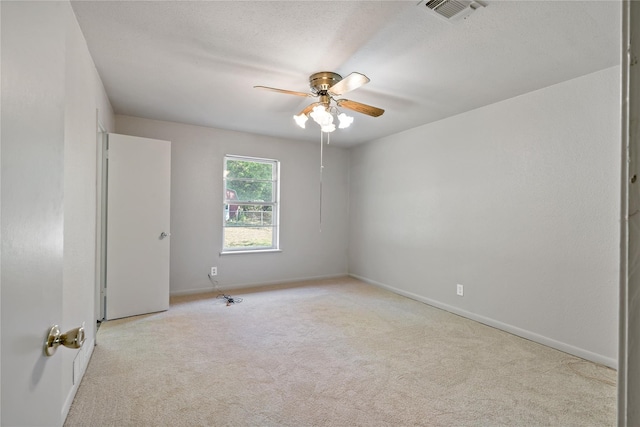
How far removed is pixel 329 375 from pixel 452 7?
2.54m

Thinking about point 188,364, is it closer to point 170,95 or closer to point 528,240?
point 170,95

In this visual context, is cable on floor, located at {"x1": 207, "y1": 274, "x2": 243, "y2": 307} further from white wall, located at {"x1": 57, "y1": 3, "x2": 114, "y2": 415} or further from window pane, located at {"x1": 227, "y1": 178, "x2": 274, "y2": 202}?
white wall, located at {"x1": 57, "y1": 3, "x2": 114, "y2": 415}

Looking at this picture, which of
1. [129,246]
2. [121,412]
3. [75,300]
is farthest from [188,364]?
[129,246]

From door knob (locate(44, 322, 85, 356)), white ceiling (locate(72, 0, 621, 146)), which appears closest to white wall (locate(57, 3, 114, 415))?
white ceiling (locate(72, 0, 621, 146))

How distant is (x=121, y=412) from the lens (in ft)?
6.19

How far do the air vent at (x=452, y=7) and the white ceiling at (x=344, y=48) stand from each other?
5 centimetres

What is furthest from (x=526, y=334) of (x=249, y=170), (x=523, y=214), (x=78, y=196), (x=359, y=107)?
(x=249, y=170)

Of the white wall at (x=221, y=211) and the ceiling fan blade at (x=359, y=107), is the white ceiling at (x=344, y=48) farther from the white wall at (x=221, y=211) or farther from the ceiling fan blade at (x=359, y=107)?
the white wall at (x=221, y=211)

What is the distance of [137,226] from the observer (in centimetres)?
350

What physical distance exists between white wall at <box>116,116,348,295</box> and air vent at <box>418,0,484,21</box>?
138 inches

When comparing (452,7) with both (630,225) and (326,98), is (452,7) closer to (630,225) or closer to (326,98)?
(326,98)

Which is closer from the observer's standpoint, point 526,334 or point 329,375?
point 329,375

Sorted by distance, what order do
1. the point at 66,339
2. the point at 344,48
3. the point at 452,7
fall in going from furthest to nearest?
the point at 344,48
the point at 452,7
the point at 66,339

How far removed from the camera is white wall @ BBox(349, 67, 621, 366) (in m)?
2.59
